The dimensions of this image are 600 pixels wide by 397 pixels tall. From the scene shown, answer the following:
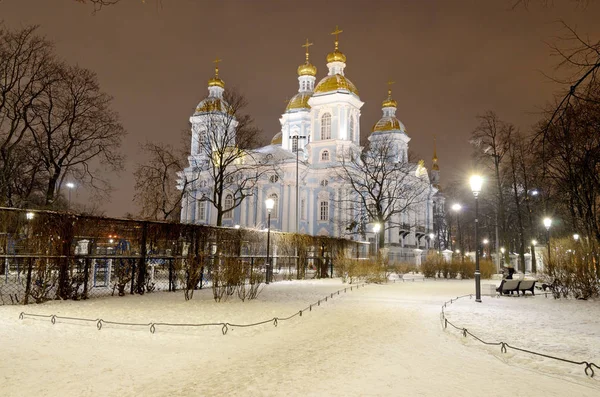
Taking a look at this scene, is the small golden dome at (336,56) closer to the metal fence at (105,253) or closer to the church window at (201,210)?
the church window at (201,210)

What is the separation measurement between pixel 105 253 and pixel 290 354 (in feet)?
30.5

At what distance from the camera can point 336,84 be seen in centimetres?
5109

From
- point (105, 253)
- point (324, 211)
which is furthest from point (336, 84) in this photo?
point (105, 253)

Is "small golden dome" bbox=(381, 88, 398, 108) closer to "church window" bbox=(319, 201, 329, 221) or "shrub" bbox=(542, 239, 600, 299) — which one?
"church window" bbox=(319, 201, 329, 221)

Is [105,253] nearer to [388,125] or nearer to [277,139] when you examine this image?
[388,125]

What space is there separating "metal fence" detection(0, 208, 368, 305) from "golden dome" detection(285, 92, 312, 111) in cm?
4269

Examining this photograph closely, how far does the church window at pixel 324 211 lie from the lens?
52.0 m

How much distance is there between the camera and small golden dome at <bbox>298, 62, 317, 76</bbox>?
61500 millimetres

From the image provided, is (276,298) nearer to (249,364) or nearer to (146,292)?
(146,292)

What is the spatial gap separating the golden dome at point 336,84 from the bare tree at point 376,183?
6868 mm

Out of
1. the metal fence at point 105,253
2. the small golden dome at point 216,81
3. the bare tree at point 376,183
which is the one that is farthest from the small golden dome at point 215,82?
the metal fence at point 105,253

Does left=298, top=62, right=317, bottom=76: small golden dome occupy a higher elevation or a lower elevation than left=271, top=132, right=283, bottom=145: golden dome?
higher

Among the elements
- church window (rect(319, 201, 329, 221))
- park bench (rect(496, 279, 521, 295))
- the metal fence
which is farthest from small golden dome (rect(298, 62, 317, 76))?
park bench (rect(496, 279, 521, 295))

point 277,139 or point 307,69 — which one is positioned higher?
point 307,69
